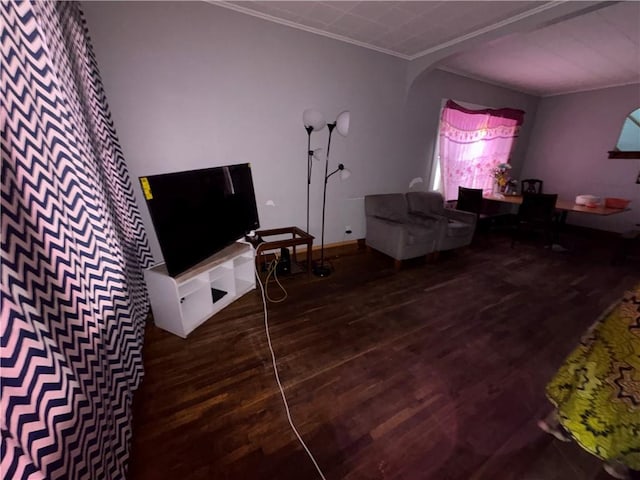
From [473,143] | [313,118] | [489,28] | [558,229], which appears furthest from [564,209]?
[313,118]

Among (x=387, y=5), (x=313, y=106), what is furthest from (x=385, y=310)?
(x=387, y=5)

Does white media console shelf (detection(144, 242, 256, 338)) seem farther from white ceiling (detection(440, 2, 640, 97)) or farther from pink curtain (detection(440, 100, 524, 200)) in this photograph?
pink curtain (detection(440, 100, 524, 200))

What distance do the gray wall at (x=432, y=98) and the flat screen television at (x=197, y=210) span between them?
8.40ft

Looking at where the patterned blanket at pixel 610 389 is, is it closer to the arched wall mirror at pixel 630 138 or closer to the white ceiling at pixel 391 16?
the white ceiling at pixel 391 16

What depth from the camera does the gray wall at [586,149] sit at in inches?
158

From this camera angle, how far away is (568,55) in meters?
2.90

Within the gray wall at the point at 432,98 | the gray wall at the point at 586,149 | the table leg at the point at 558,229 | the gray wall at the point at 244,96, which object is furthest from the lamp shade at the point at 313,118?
the gray wall at the point at 586,149

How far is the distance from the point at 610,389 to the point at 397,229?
201cm

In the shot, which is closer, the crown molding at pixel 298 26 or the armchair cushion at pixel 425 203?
the crown molding at pixel 298 26

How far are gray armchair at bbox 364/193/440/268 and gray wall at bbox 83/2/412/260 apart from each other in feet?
0.99

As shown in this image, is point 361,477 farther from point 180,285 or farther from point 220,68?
point 220,68

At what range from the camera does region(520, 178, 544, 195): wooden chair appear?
4.75 m

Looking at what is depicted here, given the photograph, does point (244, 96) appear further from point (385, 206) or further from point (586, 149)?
point (586, 149)

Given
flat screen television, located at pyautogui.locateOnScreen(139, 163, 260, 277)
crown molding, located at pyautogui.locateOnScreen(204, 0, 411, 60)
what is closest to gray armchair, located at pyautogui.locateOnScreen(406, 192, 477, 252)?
crown molding, located at pyautogui.locateOnScreen(204, 0, 411, 60)
